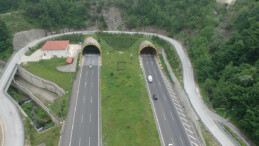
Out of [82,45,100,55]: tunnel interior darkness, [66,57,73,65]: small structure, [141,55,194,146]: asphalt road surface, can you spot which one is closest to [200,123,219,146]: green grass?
[141,55,194,146]: asphalt road surface

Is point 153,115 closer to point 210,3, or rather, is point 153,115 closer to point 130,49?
point 130,49

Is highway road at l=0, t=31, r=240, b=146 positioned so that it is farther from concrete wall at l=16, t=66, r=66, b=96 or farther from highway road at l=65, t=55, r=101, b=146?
highway road at l=65, t=55, r=101, b=146

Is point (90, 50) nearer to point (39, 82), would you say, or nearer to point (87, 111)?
point (39, 82)

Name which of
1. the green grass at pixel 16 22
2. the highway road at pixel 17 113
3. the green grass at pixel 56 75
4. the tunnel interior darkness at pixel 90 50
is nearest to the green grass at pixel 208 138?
the highway road at pixel 17 113

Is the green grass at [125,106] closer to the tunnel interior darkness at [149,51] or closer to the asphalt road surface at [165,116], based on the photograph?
the asphalt road surface at [165,116]

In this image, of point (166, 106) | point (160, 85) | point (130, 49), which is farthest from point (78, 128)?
point (130, 49)

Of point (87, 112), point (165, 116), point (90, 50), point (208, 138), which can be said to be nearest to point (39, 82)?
point (90, 50)
